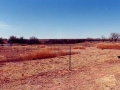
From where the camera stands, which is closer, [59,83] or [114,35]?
[59,83]

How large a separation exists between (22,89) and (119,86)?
4074 millimetres

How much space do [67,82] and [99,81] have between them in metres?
1.52

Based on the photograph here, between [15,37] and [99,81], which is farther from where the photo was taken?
[15,37]

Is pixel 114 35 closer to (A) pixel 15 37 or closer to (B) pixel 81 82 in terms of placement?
(A) pixel 15 37

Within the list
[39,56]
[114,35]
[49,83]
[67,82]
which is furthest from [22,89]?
[114,35]

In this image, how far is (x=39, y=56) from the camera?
21.0 meters

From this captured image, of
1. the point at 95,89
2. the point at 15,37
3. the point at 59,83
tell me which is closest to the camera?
the point at 95,89

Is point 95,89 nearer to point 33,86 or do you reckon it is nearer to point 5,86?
point 33,86

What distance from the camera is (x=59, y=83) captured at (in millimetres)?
8992

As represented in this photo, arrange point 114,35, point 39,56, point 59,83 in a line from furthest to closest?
1. point 114,35
2. point 39,56
3. point 59,83

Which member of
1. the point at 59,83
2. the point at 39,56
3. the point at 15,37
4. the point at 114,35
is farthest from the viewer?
the point at 114,35

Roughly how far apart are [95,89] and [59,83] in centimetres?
184

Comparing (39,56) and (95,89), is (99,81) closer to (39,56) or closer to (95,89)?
(95,89)

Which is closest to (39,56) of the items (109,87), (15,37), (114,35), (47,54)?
(47,54)
